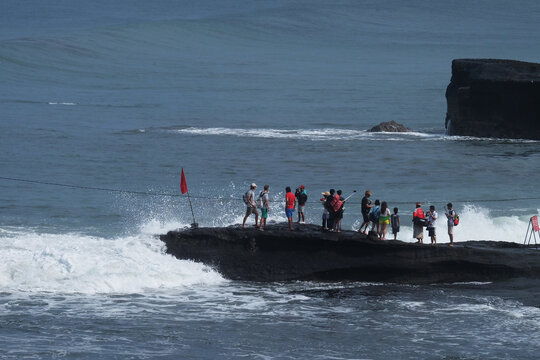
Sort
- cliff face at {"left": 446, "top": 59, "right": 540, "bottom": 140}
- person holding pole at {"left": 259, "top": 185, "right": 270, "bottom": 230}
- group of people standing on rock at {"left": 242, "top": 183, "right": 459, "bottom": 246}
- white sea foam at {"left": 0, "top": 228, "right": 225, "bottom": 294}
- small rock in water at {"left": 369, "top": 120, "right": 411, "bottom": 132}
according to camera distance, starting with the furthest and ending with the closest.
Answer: small rock in water at {"left": 369, "top": 120, "right": 411, "bottom": 132}
cliff face at {"left": 446, "top": 59, "right": 540, "bottom": 140}
person holding pole at {"left": 259, "top": 185, "right": 270, "bottom": 230}
group of people standing on rock at {"left": 242, "top": 183, "right": 459, "bottom": 246}
white sea foam at {"left": 0, "top": 228, "right": 225, "bottom": 294}

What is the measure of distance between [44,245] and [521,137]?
38406mm

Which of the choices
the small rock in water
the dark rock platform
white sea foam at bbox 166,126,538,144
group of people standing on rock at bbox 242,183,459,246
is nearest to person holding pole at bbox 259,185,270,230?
group of people standing on rock at bbox 242,183,459,246

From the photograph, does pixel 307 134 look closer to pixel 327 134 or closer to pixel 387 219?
pixel 327 134

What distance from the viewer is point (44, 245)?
107 feet

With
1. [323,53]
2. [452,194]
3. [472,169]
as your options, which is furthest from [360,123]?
[323,53]

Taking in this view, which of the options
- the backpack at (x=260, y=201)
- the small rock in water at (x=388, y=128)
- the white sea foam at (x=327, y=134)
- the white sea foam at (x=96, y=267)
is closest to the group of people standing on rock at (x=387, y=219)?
the backpack at (x=260, y=201)

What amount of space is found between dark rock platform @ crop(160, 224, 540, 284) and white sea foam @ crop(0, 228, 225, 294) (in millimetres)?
759

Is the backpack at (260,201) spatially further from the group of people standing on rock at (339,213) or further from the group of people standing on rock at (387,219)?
the group of people standing on rock at (387,219)

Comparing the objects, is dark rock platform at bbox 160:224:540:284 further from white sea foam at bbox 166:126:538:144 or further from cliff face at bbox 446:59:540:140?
white sea foam at bbox 166:126:538:144

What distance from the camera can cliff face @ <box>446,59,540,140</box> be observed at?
6203 centimetres

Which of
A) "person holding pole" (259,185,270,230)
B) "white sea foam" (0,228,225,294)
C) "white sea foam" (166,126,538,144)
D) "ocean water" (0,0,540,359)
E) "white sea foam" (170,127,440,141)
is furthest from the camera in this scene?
"white sea foam" (170,127,440,141)

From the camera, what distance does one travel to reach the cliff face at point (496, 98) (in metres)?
62.0

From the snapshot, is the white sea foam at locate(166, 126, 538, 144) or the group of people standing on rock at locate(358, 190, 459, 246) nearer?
A: the group of people standing on rock at locate(358, 190, 459, 246)

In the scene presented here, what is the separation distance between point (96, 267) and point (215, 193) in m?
15.4
